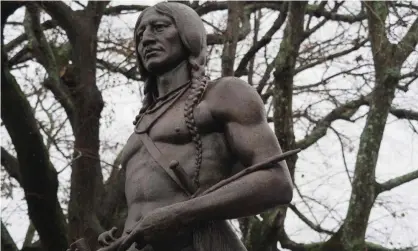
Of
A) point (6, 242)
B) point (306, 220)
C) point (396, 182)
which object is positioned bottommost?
point (306, 220)

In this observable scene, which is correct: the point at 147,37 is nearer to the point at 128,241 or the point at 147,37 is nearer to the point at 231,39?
the point at 128,241

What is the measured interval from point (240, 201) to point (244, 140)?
34 centimetres

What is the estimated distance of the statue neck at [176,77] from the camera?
4914 mm

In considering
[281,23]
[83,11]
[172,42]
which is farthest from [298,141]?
[172,42]

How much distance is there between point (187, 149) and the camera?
A: 459cm

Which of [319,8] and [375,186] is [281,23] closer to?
[319,8]

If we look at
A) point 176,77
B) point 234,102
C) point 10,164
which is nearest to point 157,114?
point 176,77

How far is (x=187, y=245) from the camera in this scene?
443cm

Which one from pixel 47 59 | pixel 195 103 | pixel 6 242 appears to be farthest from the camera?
pixel 47 59

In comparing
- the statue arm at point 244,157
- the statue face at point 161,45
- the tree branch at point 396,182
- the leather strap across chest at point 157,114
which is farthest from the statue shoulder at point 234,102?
the tree branch at point 396,182

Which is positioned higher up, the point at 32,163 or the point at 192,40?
the point at 192,40

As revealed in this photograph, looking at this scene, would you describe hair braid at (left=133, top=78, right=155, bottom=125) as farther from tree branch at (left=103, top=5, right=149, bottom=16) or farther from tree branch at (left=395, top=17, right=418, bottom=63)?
tree branch at (left=103, top=5, right=149, bottom=16)

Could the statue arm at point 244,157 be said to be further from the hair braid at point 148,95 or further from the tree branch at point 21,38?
the tree branch at point 21,38

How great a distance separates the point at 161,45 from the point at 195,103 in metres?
0.38
